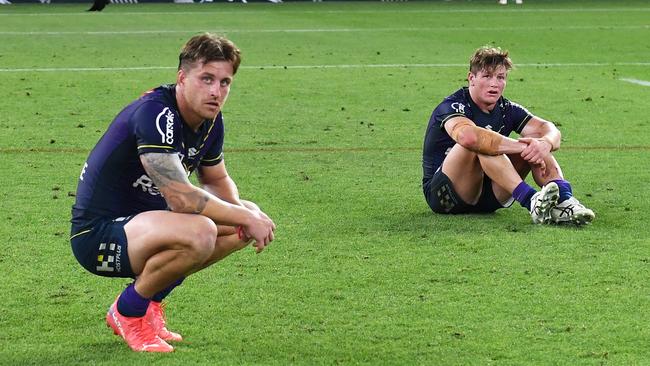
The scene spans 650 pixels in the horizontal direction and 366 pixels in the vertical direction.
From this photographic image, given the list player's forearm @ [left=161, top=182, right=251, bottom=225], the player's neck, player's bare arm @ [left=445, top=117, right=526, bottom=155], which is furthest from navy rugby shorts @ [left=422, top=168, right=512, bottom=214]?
player's forearm @ [left=161, top=182, right=251, bottom=225]

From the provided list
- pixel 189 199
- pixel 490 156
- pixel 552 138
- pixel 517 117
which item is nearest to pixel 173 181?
pixel 189 199

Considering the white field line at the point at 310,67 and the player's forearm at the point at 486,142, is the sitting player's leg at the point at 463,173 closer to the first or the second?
the player's forearm at the point at 486,142

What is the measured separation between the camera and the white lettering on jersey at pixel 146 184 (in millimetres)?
6184

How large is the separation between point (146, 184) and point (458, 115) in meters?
3.30

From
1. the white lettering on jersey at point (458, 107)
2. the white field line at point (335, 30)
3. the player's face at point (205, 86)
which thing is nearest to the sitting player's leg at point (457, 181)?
the white lettering on jersey at point (458, 107)

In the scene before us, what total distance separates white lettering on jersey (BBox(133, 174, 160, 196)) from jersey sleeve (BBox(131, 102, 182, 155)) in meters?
0.28

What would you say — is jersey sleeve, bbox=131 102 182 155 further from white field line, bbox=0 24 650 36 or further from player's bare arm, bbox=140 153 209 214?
white field line, bbox=0 24 650 36

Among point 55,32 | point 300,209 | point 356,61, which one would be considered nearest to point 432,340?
point 300,209

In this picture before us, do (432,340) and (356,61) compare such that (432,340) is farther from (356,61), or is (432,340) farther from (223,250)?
(356,61)

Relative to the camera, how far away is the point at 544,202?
343 inches

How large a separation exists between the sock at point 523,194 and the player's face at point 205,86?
133 inches

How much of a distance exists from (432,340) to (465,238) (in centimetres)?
235

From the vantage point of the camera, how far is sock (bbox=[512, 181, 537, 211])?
8883mm

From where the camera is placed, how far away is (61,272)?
7.68 meters
